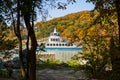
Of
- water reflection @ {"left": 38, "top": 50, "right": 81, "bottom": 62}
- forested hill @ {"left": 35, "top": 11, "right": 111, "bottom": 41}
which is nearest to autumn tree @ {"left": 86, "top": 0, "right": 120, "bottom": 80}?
forested hill @ {"left": 35, "top": 11, "right": 111, "bottom": 41}

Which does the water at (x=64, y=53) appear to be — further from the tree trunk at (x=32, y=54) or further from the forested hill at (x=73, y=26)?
the tree trunk at (x=32, y=54)

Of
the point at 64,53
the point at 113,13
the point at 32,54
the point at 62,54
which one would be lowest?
the point at 62,54

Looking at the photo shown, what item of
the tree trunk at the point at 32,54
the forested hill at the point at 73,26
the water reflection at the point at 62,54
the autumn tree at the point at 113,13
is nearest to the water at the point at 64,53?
the water reflection at the point at 62,54

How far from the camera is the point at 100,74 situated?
1397cm

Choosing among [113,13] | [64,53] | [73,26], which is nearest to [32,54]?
[113,13]

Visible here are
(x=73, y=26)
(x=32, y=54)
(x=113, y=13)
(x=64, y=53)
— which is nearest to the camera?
(x=113, y=13)

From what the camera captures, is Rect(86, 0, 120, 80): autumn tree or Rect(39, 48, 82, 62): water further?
Rect(39, 48, 82, 62): water

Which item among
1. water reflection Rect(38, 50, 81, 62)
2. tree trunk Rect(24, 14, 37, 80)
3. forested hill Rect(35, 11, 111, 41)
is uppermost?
forested hill Rect(35, 11, 111, 41)

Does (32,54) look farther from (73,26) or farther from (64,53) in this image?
(73,26)

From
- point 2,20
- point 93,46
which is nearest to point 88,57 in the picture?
point 93,46

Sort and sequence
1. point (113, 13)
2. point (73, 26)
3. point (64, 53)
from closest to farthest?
point (113, 13) → point (64, 53) → point (73, 26)

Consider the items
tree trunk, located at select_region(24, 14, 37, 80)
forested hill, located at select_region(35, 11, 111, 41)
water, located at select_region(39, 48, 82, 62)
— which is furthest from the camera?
water, located at select_region(39, 48, 82, 62)

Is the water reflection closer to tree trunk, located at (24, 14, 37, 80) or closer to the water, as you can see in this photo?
the water

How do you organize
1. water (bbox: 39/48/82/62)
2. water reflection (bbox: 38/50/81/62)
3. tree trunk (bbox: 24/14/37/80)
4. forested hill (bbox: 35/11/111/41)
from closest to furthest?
1. tree trunk (bbox: 24/14/37/80)
2. forested hill (bbox: 35/11/111/41)
3. water reflection (bbox: 38/50/81/62)
4. water (bbox: 39/48/82/62)
